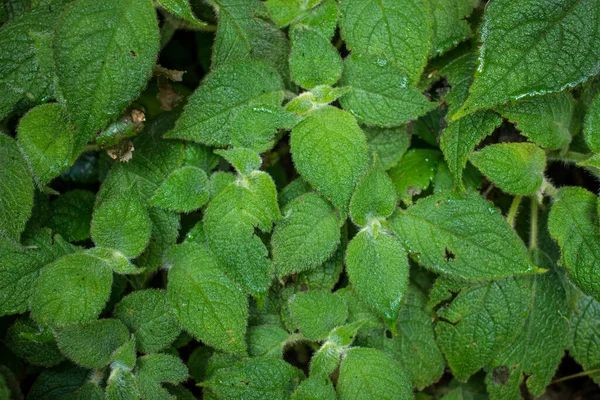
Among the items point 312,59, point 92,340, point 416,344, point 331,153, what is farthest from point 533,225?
point 92,340

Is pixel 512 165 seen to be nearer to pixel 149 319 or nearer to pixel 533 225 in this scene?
pixel 533 225

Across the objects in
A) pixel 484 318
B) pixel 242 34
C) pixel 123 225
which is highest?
pixel 242 34

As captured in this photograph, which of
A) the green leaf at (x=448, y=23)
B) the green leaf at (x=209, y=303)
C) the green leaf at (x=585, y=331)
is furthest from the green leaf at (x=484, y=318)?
the green leaf at (x=448, y=23)

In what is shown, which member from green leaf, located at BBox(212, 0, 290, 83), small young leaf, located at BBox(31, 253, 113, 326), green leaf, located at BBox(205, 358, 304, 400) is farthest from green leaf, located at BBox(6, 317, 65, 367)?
green leaf, located at BBox(212, 0, 290, 83)

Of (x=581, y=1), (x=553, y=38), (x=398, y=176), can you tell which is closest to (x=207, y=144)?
(x=398, y=176)

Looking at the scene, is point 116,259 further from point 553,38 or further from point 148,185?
point 553,38
